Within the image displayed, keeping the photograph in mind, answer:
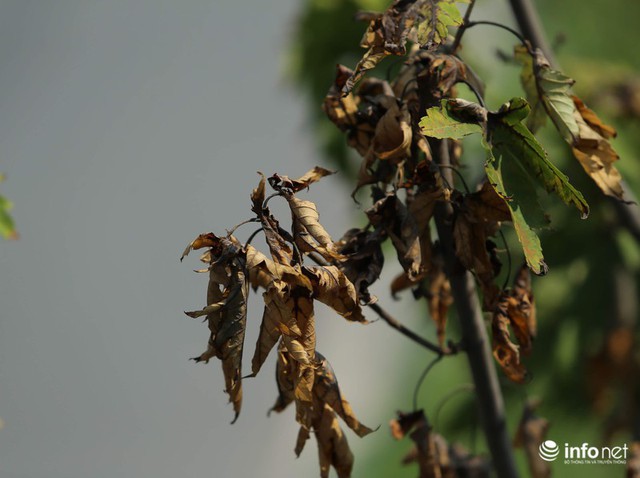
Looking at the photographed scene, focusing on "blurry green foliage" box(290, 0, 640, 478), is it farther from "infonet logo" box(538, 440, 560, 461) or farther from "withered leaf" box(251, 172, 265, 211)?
"withered leaf" box(251, 172, 265, 211)

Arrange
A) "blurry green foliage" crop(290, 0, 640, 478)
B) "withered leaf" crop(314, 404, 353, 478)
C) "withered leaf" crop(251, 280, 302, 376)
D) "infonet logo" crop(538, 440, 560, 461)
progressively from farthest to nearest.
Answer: "blurry green foliage" crop(290, 0, 640, 478)
"infonet logo" crop(538, 440, 560, 461)
"withered leaf" crop(314, 404, 353, 478)
"withered leaf" crop(251, 280, 302, 376)

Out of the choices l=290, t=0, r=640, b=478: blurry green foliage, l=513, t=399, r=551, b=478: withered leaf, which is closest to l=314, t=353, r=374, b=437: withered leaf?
l=513, t=399, r=551, b=478: withered leaf

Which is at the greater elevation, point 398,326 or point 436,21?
point 436,21

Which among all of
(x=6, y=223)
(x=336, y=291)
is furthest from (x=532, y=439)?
(x=6, y=223)

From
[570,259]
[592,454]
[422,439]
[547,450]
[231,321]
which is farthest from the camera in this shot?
[570,259]

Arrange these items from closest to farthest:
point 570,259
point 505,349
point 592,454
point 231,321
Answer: point 231,321
point 505,349
point 592,454
point 570,259

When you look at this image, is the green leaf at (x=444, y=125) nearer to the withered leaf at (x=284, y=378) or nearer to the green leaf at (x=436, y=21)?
the green leaf at (x=436, y=21)

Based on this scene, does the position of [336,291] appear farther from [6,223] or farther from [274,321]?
[6,223]
